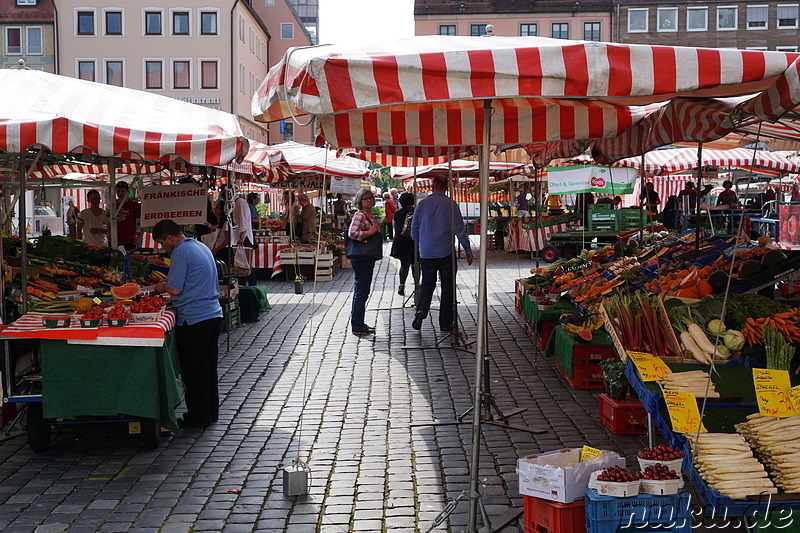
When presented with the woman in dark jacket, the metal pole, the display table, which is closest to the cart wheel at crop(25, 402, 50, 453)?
the display table

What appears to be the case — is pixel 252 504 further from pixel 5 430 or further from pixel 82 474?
pixel 5 430

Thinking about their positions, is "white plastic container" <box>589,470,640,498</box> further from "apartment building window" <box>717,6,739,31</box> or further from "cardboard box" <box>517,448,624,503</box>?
"apartment building window" <box>717,6,739,31</box>

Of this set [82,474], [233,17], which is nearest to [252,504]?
[82,474]

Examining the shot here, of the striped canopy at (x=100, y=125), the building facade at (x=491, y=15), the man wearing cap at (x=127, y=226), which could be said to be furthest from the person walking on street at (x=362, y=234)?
the building facade at (x=491, y=15)

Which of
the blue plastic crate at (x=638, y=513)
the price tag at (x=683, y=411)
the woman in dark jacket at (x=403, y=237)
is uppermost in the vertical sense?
the woman in dark jacket at (x=403, y=237)

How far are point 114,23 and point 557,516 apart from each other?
5755 centimetres

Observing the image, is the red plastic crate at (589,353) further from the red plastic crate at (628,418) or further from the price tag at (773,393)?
the price tag at (773,393)

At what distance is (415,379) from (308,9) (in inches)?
4548

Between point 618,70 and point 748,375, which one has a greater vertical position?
point 618,70

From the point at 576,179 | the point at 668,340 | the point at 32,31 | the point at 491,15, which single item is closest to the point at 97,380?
the point at 668,340

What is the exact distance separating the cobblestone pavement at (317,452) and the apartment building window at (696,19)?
62366 millimetres

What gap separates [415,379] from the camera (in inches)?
378

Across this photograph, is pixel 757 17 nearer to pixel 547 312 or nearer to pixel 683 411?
pixel 547 312

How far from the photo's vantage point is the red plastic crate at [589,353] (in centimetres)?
873
